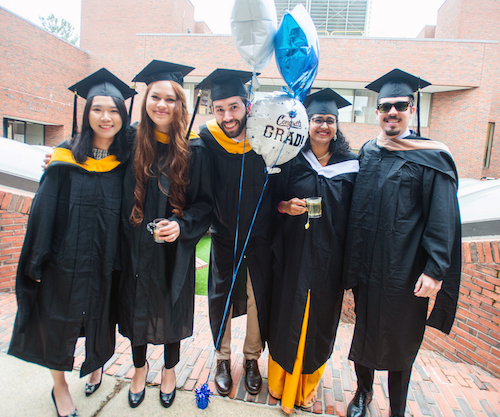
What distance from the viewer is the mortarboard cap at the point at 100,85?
1.89m

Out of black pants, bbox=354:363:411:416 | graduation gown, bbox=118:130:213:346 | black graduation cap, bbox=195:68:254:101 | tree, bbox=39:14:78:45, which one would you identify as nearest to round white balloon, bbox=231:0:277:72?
black graduation cap, bbox=195:68:254:101

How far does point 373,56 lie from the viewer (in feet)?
51.4

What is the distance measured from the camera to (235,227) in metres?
2.20

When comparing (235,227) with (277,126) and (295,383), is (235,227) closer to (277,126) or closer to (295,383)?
(277,126)

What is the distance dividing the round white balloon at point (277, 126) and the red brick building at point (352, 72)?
44.1 feet

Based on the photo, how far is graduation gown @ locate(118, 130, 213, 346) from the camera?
1.89m

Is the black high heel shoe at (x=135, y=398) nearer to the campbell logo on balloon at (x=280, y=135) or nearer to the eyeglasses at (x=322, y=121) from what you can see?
the campbell logo on balloon at (x=280, y=135)

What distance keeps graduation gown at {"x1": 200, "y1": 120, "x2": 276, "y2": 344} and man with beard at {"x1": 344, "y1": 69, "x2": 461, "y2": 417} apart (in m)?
0.60

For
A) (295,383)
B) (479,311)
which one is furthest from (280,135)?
(479,311)

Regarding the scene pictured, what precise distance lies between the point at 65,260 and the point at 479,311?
143 inches

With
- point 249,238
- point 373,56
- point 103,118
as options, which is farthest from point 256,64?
point 373,56

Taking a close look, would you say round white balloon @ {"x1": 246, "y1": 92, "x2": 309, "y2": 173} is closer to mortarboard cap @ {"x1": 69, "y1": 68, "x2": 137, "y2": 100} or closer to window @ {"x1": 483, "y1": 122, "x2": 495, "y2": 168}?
mortarboard cap @ {"x1": 69, "y1": 68, "x2": 137, "y2": 100}

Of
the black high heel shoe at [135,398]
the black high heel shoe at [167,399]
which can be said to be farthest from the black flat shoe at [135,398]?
the black high heel shoe at [167,399]

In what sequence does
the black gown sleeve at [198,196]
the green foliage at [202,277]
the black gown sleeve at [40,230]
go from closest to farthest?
the black gown sleeve at [40,230]
the black gown sleeve at [198,196]
the green foliage at [202,277]
